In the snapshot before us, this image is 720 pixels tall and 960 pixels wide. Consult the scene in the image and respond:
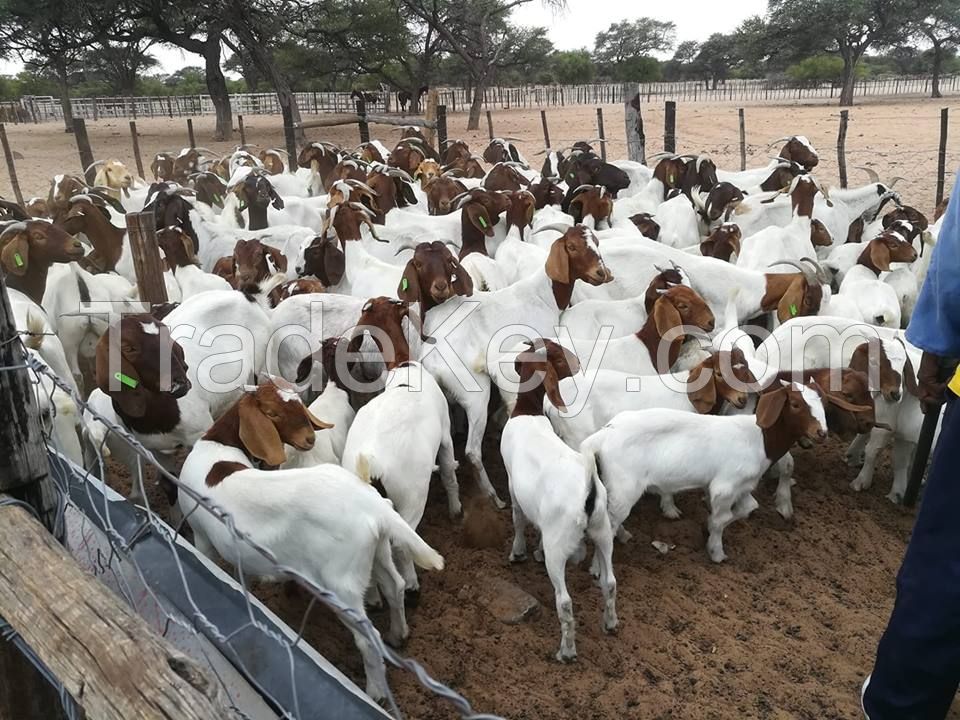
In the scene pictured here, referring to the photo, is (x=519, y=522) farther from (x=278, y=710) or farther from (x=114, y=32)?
(x=114, y=32)

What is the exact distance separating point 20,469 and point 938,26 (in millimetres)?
38431

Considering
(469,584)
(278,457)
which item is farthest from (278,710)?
(469,584)

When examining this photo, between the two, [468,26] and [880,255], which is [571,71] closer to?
[468,26]

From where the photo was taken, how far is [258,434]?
10.8ft

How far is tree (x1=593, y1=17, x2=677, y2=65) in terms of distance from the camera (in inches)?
1964

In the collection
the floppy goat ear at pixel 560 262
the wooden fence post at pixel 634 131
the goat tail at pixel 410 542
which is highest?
the wooden fence post at pixel 634 131

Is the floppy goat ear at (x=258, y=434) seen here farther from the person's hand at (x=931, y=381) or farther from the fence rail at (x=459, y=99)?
the fence rail at (x=459, y=99)

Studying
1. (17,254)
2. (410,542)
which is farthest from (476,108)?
(410,542)

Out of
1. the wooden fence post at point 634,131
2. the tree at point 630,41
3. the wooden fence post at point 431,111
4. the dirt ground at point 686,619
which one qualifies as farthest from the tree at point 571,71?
the dirt ground at point 686,619

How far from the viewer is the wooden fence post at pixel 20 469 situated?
6.59 feet

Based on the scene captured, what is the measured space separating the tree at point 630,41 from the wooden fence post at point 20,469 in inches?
1907

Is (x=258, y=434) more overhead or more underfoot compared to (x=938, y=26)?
more underfoot

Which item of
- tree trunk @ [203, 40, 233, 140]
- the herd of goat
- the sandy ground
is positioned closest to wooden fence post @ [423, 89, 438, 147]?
the sandy ground

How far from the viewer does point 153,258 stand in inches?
204
